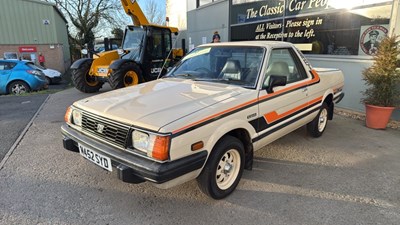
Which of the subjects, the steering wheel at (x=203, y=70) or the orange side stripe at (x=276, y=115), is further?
the steering wheel at (x=203, y=70)

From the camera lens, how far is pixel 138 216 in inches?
110

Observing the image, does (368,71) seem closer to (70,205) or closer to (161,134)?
(161,134)

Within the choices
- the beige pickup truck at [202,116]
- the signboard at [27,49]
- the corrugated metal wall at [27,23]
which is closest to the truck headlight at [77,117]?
the beige pickup truck at [202,116]

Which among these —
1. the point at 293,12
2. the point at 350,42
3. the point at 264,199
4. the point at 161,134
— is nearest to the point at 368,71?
the point at 350,42

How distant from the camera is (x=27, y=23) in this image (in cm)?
1880

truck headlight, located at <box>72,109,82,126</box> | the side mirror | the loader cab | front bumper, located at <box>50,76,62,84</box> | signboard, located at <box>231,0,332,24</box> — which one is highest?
signboard, located at <box>231,0,332,24</box>

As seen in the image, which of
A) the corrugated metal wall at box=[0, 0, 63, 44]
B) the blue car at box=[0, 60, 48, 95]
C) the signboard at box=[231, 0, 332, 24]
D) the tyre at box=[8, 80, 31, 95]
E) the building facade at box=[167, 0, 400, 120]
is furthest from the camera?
the corrugated metal wall at box=[0, 0, 63, 44]

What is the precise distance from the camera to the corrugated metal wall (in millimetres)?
18219

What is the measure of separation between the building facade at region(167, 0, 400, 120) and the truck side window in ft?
9.49

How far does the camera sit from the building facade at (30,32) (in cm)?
1827

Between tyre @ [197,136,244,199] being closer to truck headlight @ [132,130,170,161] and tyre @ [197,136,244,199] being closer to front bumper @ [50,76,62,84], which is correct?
truck headlight @ [132,130,170,161]

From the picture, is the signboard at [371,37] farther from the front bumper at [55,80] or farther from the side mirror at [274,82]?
the front bumper at [55,80]

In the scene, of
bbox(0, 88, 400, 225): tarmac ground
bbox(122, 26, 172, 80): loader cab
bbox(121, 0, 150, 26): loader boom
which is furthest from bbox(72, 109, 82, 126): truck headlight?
bbox(121, 0, 150, 26): loader boom

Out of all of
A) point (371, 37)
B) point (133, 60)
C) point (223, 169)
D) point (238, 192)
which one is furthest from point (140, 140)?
point (133, 60)
